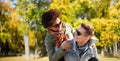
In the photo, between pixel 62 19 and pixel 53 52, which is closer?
pixel 53 52

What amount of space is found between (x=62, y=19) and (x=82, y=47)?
2467 cm

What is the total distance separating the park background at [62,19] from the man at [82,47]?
21.8 metres

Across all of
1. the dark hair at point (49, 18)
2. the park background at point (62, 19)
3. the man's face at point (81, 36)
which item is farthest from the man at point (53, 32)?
the park background at point (62, 19)

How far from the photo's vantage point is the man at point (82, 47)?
128 inches

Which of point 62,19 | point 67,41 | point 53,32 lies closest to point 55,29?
point 53,32

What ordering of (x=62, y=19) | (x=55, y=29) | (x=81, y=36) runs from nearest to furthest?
(x=81, y=36) → (x=55, y=29) → (x=62, y=19)

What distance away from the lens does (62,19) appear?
28.0 m

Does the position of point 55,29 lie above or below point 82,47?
above

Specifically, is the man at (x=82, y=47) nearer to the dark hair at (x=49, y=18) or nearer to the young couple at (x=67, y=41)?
the young couple at (x=67, y=41)

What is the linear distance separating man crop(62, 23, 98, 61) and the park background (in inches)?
858

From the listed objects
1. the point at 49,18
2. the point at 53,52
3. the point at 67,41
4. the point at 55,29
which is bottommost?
the point at 53,52

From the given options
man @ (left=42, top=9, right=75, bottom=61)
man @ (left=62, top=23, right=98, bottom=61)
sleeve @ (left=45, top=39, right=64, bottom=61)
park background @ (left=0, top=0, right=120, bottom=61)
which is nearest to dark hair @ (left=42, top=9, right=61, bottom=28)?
man @ (left=42, top=9, right=75, bottom=61)

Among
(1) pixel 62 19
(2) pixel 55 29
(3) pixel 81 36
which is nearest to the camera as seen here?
(3) pixel 81 36

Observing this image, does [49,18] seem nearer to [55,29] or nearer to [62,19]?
[55,29]
